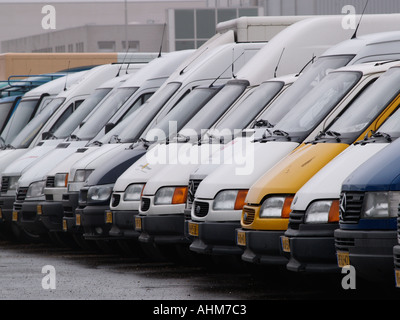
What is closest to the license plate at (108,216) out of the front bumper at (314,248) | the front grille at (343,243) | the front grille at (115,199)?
the front grille at (115,199)

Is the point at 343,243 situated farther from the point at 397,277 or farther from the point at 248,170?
the point at 248,170

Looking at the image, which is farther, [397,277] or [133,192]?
[133,192]

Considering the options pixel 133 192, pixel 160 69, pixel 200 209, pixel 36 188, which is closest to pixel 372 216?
pixel 200 209

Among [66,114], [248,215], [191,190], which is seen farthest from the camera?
[66,114]

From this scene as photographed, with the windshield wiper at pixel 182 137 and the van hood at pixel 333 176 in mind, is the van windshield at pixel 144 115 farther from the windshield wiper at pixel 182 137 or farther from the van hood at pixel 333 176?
the van hood at pixel 333 176

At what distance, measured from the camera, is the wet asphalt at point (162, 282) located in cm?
1149

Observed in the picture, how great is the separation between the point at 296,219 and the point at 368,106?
1.45 meters

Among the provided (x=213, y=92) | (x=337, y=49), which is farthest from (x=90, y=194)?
(x=337, y=49)

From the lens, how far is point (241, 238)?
11.7 m

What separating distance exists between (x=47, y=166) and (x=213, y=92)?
3370 millimetres

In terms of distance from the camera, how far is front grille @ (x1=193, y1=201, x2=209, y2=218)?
1262 centimetres

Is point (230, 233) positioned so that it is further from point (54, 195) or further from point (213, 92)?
point (54, 195)

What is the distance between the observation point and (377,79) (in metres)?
12.1

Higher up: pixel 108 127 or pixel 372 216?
pixel 372 216
